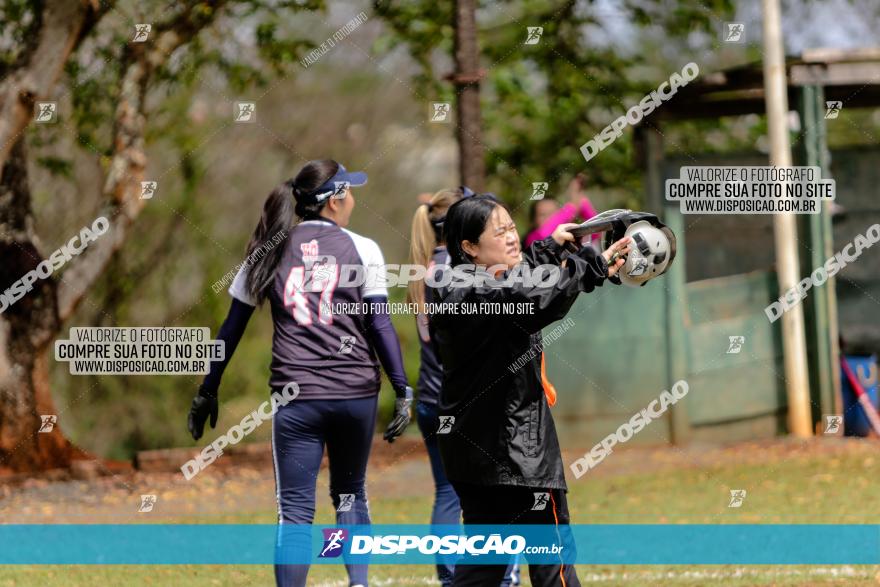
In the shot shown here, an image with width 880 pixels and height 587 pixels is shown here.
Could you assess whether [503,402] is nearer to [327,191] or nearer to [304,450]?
[304,450]

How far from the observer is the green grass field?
22.1ft

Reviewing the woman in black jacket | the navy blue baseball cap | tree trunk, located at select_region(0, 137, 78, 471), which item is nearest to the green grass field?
tree trunk, located at select_region(0, 137, 78, 471)

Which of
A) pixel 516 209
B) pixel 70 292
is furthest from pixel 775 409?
pixel 70 292

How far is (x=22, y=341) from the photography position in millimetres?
11438

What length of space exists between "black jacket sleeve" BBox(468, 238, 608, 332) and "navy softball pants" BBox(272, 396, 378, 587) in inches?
53.9

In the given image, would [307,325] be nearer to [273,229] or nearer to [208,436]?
[273,229]

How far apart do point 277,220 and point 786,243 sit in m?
6.93

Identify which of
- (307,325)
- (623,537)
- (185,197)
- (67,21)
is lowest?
(623,537)

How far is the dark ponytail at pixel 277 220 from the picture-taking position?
5.48 metres

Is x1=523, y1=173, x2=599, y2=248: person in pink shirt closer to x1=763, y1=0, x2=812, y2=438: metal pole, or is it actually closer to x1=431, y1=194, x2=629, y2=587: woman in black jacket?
x1=763, y1=0, x2=812, y2=438: metal pole

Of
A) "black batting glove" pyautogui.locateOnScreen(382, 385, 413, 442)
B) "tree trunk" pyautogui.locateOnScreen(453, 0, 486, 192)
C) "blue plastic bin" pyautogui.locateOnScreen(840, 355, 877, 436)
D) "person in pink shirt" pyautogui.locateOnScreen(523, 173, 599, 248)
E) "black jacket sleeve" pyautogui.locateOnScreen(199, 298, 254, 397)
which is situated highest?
"tree trunk" pyautogui.locateOnScreen(453, 0, 486, 192)

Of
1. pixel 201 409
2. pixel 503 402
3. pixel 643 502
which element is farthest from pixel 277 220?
pixel 643 502

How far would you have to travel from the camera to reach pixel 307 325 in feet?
17.9

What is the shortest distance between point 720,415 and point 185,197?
5.69 meters
